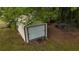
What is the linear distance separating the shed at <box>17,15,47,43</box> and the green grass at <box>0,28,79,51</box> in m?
0.05

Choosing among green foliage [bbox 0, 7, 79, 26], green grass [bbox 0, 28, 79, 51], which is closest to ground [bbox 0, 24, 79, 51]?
green grass [bbox 0, 28, 79, 51]

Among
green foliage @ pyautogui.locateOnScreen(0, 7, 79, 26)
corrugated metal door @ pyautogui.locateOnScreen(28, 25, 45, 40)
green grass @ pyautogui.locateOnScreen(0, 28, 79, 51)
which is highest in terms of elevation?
green foliage @ pyautogui.locateOnScreen(0, 7, 79, 26)

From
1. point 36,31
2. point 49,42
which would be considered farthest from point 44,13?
point 49,42

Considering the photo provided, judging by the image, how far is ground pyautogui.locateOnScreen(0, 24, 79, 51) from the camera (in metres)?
2.87

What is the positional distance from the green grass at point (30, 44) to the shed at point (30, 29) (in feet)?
0.17

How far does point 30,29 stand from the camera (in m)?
2.88

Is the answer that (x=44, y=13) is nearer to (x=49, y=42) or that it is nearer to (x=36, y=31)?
(x=36, y=31)

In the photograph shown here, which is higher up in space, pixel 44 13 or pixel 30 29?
pixel 44 13

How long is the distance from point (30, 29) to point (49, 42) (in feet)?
0.79

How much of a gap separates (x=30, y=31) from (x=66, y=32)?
1.24 ft

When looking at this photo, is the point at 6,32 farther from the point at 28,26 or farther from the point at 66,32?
the point at 66,32

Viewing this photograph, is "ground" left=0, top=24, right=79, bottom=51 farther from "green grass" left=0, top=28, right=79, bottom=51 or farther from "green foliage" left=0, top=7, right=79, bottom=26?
"green foliage" left=0, top=7, right=79, bottom=26
